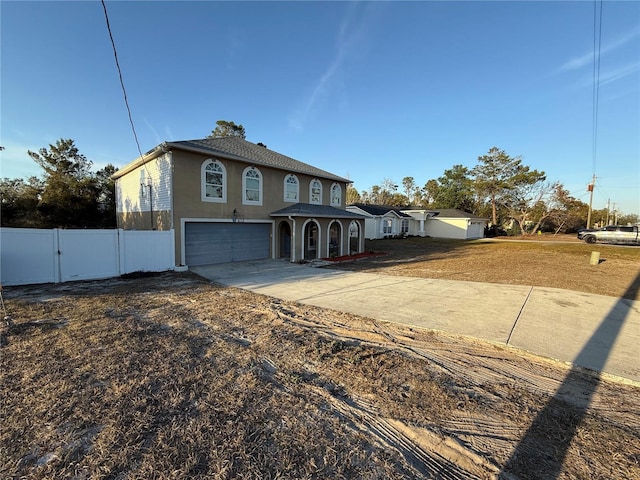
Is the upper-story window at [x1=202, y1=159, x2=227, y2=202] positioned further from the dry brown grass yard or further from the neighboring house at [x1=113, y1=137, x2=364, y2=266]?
the dry brown grass yard

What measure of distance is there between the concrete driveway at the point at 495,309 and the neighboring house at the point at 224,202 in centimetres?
324

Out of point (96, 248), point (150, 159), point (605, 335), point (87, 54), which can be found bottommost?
point (605, 335)

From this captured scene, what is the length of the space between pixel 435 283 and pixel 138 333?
8341mm

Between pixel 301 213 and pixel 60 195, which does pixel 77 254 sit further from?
pixel 60 195

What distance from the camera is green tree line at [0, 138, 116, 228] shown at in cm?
1877

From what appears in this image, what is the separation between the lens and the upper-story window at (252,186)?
45.5 feet

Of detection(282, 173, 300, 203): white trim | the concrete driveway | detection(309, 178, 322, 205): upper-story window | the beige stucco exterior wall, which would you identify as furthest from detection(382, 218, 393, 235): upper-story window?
the concrete driveway

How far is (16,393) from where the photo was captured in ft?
9.62

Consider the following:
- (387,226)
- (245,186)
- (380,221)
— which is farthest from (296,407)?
(387,226)

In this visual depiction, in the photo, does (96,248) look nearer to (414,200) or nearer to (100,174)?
(100,174)

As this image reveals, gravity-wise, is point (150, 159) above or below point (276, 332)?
above

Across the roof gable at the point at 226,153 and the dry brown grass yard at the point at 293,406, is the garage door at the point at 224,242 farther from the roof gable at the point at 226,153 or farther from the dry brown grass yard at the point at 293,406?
the dry brown grass yard at the point at 293,406

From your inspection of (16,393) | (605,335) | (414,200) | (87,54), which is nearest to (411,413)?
(16,393)

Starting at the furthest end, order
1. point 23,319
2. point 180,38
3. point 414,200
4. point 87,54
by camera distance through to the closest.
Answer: point 414,200 → point 180,38 → point 87,54 → point 23,319
